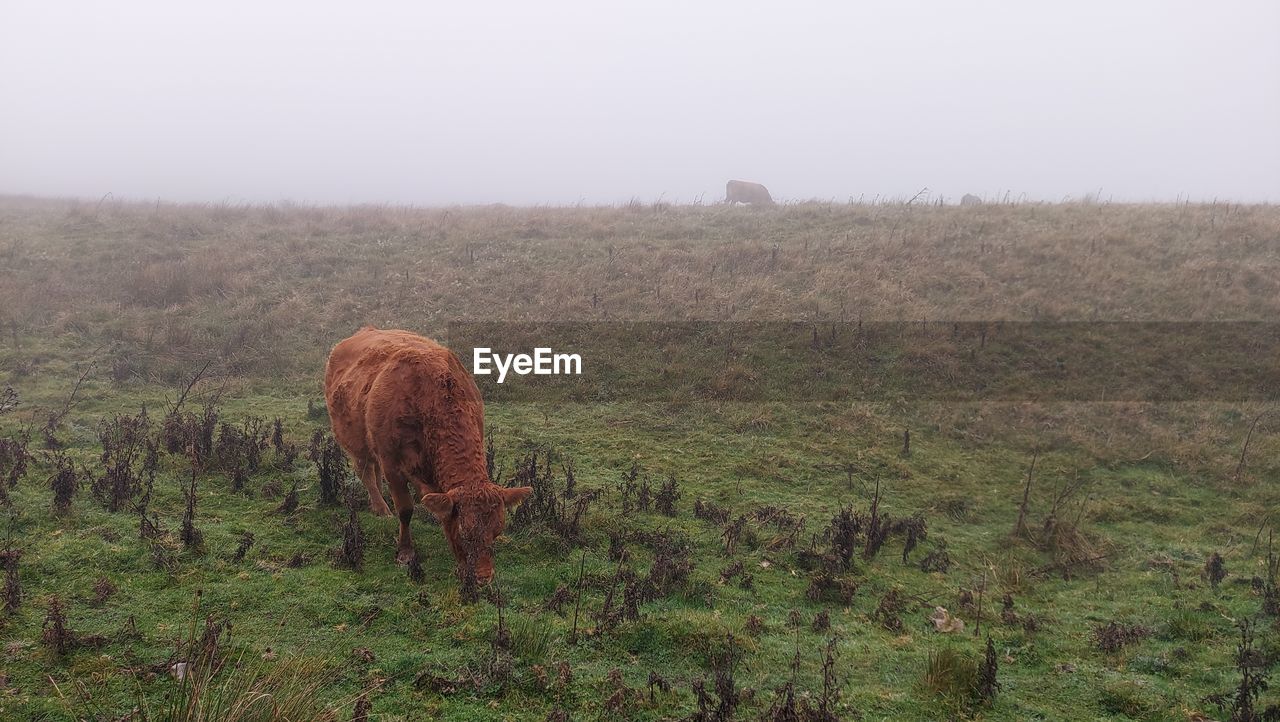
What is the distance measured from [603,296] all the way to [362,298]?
6326 mm

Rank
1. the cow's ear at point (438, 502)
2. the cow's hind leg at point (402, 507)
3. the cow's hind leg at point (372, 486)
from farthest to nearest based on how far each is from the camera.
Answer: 1. the cow's hind leg at point (372, 486)
2. the cow's hind leg at point (402, 507)
3. the cow's ear at point (438, 502)

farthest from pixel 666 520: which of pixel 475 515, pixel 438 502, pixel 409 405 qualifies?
pixel 409 405

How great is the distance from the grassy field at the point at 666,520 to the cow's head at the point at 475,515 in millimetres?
375

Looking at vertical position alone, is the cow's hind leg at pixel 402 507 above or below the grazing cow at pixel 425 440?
below

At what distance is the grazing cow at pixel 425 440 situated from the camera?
19.7 feet

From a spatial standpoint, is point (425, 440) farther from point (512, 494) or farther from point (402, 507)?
point (512, 494)

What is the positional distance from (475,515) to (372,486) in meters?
2.70

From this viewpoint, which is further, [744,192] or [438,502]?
[744,192]

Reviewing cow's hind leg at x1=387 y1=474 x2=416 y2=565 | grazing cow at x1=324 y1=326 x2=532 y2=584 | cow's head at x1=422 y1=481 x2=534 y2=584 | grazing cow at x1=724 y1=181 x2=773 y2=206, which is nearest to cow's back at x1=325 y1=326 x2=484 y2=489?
grazing cow at x1=324 y1=326 x2=532 y2=584

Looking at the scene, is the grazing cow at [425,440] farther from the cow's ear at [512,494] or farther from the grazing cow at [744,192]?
the grazing cow at [744,192]

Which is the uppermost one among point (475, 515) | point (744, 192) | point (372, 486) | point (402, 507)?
point (744, 192)

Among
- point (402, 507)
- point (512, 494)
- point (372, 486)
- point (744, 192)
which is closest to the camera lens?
point (512, 494)

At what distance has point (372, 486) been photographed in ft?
26.3

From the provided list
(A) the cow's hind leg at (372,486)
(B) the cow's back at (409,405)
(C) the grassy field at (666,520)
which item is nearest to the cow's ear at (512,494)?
(B) the cow's back at (409,405)
